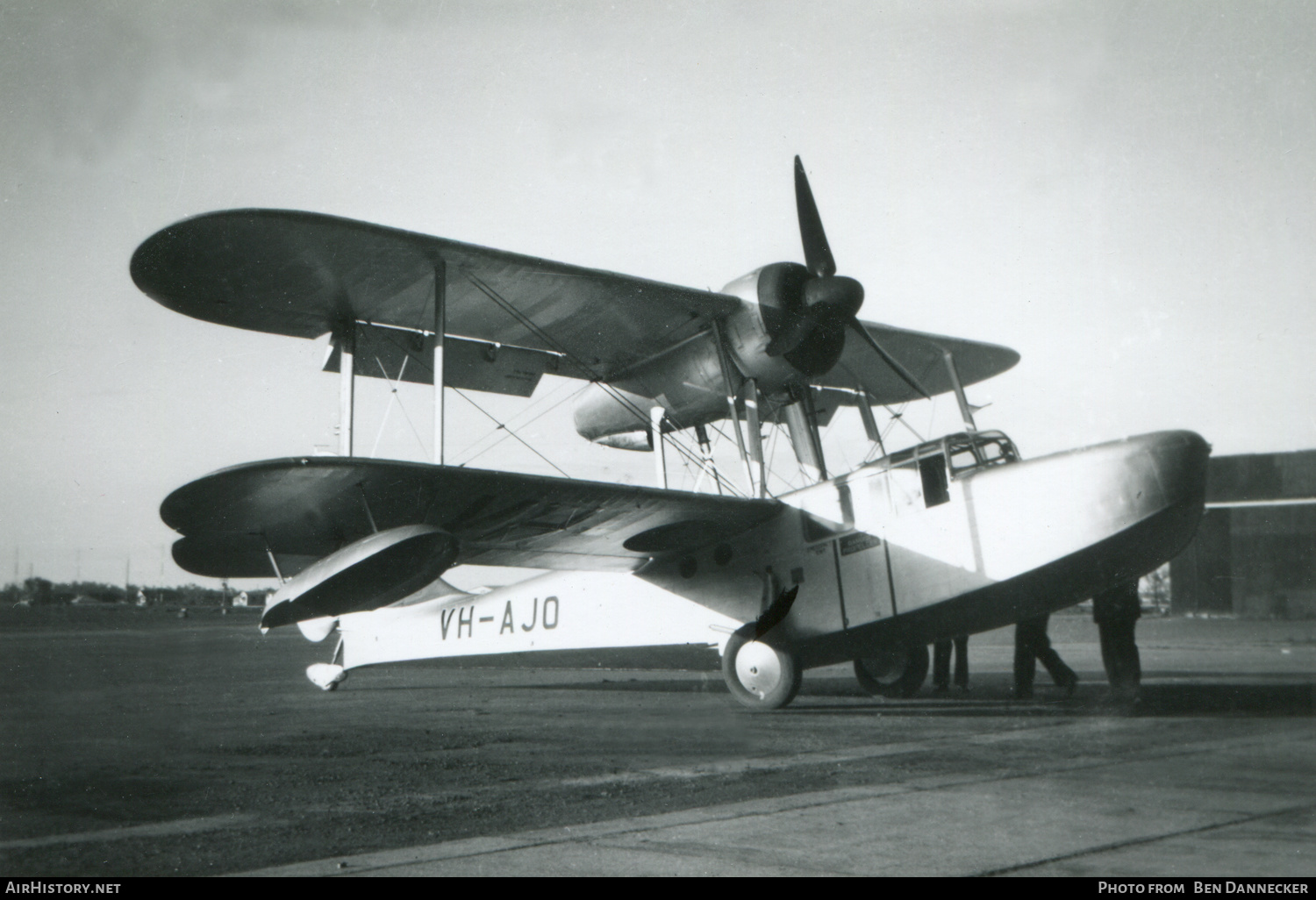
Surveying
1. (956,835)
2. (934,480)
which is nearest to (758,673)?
(934,480)

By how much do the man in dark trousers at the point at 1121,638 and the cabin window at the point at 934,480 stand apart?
176cm

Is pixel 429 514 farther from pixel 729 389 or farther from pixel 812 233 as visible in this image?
pixel 812 233

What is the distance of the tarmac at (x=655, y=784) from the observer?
12.4ft

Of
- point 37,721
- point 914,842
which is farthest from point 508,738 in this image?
point 914,842

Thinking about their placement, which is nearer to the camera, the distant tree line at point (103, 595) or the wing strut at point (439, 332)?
the wing strut at point (439, 332)

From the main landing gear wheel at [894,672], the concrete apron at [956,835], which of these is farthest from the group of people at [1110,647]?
the concrete apron at [956,835]

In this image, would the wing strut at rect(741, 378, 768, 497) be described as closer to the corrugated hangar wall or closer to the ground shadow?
the ground shadow

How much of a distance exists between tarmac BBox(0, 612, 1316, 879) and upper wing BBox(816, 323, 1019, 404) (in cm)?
461

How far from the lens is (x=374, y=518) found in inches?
349

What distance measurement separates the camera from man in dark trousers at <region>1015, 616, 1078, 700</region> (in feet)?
34.9

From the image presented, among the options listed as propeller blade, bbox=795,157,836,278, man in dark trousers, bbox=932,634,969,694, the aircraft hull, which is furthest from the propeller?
man in dark trousers, bbox=932,634,969,694

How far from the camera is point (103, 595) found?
2317 inches

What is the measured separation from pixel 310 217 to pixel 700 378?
16.9 ft

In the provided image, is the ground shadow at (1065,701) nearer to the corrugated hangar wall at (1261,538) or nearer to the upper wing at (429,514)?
the upper wing at (429,514)
